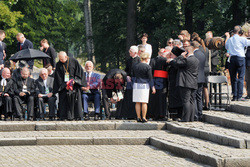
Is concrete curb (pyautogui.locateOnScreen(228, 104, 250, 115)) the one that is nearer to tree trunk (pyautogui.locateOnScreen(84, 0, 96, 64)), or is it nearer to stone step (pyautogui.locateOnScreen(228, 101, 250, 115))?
stone step (pyautogui.locateOnScreen(228, 101, 250, 115))

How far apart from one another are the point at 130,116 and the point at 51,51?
13.0 feet

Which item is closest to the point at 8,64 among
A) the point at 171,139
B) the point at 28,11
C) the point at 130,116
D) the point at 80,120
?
the point at 80,120

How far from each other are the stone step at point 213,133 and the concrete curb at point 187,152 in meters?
0.80

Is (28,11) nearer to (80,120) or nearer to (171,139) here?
(80,120)

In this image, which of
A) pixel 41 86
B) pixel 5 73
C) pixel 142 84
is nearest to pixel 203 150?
pixel 142 84

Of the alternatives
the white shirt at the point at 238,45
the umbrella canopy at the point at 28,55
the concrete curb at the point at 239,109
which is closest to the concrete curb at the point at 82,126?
the concrete curb at the point at 239,109

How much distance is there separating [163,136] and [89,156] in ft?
7.16

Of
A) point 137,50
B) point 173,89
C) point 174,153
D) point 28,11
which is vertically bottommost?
point 174,153

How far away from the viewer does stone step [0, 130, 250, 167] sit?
8930 mm

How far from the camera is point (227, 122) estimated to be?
11.0 metres

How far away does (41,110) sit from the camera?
13273mm

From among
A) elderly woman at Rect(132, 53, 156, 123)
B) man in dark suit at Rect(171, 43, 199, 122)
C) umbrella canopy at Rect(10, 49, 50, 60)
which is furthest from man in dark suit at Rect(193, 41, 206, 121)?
umbrella canopy at Rect(10, 49, 50, 60)

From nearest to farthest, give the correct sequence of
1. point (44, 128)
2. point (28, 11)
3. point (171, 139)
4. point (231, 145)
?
1. point (231, 145)
2. point (171, 139)
3. point (44, 128)
4. point (28, 11)

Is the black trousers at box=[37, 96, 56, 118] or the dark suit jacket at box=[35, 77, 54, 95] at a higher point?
the dark suit jacket at box=[35, 77, 54, 95]
